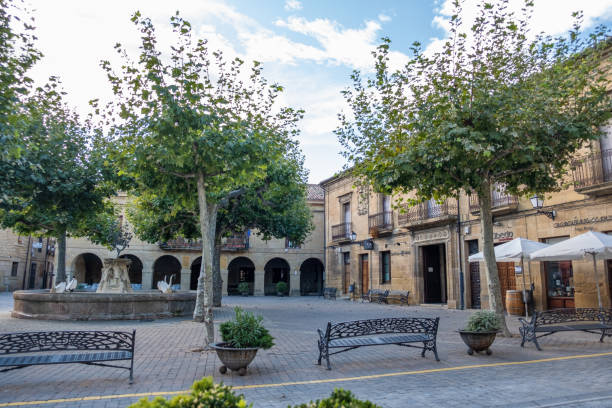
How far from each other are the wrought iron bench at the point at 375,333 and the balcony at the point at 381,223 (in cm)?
1492

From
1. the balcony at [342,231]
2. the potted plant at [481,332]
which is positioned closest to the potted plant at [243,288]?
the balcony at [342,231]

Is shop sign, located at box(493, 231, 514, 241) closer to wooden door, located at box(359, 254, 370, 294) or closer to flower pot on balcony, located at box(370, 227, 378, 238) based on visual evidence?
flower pot on balcony, located at box(370, 227, 378, 238)

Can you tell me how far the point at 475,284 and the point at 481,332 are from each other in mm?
10969

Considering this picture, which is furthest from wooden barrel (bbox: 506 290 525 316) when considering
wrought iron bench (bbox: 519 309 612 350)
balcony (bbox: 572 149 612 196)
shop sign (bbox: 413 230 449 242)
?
wrought iron bench (bbox: 519 309 612 350)

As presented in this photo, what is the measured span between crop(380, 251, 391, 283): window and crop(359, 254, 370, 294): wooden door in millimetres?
1302

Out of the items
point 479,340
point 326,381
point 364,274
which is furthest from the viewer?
point 364,274

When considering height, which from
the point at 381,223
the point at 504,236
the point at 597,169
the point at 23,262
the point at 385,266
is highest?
the point at 597,169

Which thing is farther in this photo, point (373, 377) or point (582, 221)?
point (582, 221)

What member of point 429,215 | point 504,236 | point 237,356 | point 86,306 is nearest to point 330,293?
point 429,215

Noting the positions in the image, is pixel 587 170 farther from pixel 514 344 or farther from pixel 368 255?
pixel 368 255

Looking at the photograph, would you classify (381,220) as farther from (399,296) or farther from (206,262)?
(206,262)

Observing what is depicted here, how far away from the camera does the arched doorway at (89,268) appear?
112 feet

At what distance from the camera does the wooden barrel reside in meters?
13.6

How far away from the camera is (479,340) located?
22.5ft
